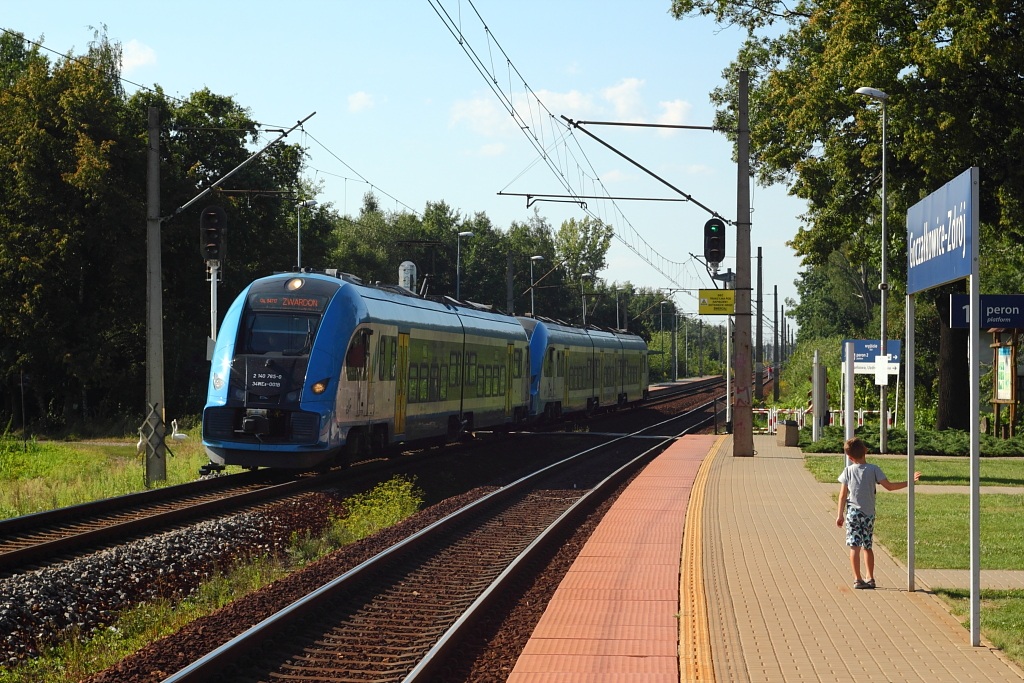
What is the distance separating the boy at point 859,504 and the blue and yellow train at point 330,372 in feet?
33.5

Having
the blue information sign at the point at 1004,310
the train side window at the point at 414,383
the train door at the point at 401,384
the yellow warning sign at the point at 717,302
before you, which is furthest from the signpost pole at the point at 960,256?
the yellow warning sign at the point at 717,302

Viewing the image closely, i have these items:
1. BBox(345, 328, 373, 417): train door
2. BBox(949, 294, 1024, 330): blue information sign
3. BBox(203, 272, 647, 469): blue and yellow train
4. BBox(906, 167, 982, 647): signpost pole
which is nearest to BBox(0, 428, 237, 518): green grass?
BBox(203, 272, 647, 469): blue and yellow train

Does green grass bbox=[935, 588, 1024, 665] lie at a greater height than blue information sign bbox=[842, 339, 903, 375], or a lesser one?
lesser

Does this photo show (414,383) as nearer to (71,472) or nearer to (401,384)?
(401,384)

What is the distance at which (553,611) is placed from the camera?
32.0 ft

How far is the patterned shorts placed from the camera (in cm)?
1049

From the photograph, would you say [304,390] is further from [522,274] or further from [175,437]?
[522,274]

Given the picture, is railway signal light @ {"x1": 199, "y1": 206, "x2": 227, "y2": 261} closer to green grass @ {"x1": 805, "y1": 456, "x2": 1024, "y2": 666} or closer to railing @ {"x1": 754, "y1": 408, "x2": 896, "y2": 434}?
green grass @ {"x1": 805, "y1": 456, "x2": 1024, "y2": 666}

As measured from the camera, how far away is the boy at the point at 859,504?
1046 centimetres

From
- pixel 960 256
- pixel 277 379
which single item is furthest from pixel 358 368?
pixel 960 256

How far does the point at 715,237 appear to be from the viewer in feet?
84.3

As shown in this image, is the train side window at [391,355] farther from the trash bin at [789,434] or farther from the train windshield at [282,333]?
the trash bin at [789,434]

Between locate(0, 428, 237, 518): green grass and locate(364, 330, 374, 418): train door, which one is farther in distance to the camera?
locate(364, 330, 374, 418): train door

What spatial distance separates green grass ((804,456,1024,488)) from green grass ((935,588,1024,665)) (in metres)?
9.46
